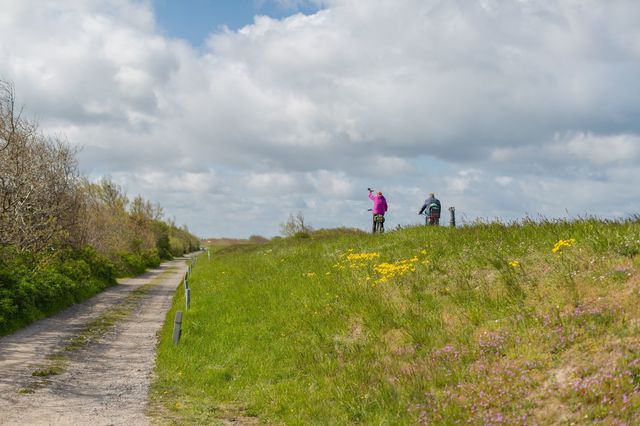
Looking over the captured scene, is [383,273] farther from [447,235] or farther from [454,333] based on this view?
[454,333]

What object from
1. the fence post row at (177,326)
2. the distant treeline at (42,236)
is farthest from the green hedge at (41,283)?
the fence post row at (177,326)

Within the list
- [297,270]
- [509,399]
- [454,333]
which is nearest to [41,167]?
[297,270]

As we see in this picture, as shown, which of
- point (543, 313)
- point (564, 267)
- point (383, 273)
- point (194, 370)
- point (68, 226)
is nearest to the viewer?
point (543, 313)

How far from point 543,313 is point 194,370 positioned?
7958 mm

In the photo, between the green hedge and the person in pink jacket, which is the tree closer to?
the green hedge

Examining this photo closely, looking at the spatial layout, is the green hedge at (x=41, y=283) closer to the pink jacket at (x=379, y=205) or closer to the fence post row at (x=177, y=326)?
the fence post row at (x=177, y=326)

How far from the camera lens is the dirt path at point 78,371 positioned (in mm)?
9742

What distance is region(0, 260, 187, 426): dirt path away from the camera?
384 inches

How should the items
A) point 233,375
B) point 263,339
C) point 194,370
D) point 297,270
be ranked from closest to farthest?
point 233,375 < point 194,370 < point 263,339 < point 297,270

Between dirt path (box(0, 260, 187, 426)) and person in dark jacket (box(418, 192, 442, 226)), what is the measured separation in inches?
500

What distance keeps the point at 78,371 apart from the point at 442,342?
868 centimetres

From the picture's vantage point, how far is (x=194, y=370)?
13.2 m

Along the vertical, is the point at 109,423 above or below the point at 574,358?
below

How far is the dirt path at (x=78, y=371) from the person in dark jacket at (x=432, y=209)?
12.7 meters
